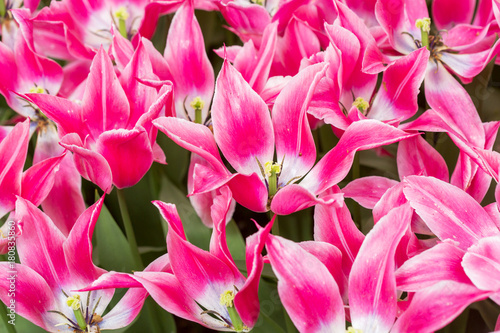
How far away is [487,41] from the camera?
0.65m

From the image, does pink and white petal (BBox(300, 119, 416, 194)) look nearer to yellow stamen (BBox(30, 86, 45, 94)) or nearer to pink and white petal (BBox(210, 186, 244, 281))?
pink and white petal (BBox(210, 186, 244, 281))

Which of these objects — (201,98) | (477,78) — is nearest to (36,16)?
(201,98)

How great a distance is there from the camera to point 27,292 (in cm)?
49

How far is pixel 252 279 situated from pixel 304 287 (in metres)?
0.03

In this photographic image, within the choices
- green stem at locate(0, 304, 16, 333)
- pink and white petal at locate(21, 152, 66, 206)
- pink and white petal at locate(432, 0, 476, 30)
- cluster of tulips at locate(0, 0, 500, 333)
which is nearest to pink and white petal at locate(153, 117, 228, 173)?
cluster of tulips at locate(0, 0, 500, 333)

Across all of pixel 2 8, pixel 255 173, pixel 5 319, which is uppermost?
pixel 2 8

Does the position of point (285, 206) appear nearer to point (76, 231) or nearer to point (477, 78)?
point (76, 231)

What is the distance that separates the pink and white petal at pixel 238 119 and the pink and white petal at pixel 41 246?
14 cm

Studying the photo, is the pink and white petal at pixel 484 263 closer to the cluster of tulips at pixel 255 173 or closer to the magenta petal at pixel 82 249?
A: the cluster of tulips at pixel 255 173

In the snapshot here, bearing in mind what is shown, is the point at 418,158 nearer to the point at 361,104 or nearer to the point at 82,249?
the point at 361,104

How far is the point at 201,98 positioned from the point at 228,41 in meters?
0.20

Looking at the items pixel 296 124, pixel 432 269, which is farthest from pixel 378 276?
pixel 296 124

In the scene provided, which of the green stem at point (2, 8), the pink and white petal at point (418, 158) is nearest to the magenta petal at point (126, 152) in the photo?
the pink and white petal at point (418, 158)

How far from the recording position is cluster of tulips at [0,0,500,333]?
43 cm
